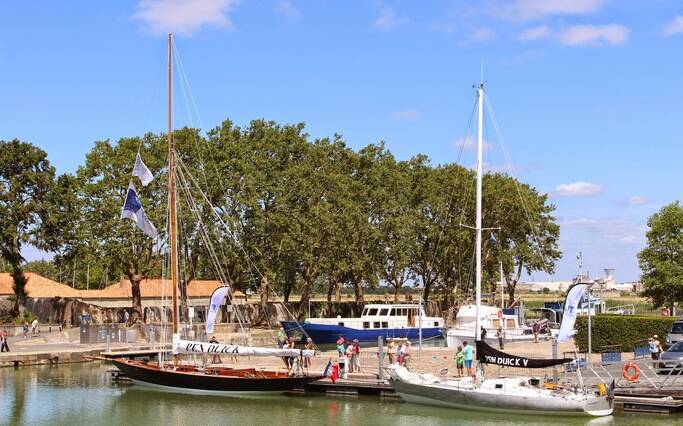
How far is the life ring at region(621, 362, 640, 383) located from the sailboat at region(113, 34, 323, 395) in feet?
46.8

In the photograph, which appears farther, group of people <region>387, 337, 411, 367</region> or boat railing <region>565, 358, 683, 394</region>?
group of people <region>387, 337, 411, 367</region>

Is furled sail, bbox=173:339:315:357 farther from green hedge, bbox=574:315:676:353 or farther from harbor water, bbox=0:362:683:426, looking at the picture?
green hedge, bbox=574:315:676:353

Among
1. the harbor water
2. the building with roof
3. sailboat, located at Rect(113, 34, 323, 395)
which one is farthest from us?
the building with roof

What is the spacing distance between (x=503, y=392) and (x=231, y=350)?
14.6 meters

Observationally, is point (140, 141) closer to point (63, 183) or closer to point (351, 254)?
point (63, 183)

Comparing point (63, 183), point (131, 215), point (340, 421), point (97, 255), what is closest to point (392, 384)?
point (340, 421)

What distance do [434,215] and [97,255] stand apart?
40.4 metres

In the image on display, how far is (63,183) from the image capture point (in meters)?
77.1

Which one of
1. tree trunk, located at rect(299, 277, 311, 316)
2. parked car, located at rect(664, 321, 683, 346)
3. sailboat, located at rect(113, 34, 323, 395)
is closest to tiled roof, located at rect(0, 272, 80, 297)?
tree trunk, located at rect(299, 277, 311, 316)

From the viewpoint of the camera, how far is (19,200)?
75.0 meters

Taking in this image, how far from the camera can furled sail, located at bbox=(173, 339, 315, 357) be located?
42469 mm

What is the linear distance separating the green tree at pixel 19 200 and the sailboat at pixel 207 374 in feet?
107

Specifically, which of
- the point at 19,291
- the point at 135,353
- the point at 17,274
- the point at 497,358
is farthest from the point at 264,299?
the point at 497,358

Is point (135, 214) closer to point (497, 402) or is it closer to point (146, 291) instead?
point (497, 402)
